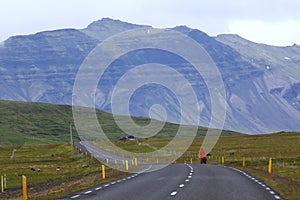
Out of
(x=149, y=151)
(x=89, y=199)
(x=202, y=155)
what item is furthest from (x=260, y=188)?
(x=149, y=151)

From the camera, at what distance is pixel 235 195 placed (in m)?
30.5

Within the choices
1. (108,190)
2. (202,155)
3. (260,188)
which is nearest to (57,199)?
(108,190)

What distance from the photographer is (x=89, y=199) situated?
2909cm

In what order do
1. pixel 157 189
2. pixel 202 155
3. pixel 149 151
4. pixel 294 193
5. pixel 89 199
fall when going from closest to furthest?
pixel 89 199 < pixel 294 193 < pixel 157 189 < pixel 202 155 < pixel 149 151

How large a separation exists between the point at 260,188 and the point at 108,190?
827cm

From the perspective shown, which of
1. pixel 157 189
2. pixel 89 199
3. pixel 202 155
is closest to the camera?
pixel 89 199

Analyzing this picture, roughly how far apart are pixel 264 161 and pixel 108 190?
1835 inches

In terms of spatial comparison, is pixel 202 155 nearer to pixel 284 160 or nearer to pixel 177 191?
pixel 284 160

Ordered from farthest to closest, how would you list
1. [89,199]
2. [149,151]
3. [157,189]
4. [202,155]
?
1. [149,151]
2. [202,155]
3. [157,189]
4. [89,199]

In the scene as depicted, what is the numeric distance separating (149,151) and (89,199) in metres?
124

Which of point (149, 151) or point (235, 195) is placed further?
point (149, 151)

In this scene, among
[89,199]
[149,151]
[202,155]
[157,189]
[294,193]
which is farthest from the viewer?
[149,151]

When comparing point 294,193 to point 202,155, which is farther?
point 202,155

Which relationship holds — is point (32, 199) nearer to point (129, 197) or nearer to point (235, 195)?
point (129, 197)
